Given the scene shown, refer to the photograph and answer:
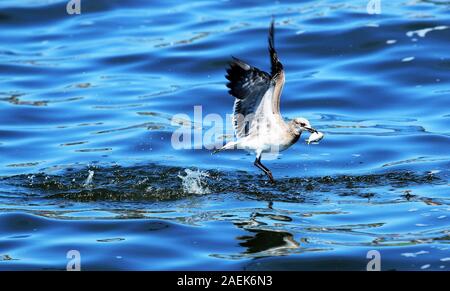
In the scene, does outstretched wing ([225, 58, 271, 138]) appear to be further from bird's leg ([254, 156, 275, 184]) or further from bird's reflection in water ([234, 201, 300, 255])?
bird's reflection in water ([234, 201, 300, 255])

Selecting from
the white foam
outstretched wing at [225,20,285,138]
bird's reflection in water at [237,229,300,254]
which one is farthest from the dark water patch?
the white foam

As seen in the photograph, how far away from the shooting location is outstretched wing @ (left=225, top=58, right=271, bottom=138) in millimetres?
11352

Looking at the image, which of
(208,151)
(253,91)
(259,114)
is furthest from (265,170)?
(208,151)

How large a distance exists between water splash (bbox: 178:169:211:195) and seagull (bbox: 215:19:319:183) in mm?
577

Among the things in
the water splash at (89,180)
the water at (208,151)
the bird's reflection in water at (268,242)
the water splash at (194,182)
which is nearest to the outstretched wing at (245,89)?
the water splash at (194,182)

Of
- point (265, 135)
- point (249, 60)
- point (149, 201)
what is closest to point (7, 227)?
point (149, 201)

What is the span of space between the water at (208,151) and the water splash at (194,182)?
0.09ft

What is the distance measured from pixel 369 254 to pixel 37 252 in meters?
3.52

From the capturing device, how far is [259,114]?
40.2ft

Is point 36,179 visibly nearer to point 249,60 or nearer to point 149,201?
point 149,201

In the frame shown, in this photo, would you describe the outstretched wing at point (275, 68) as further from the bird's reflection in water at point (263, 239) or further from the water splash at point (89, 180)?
the water splash at point (89, 180)

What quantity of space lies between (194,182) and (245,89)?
1.60 metres

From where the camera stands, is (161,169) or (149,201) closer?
(149,201)
